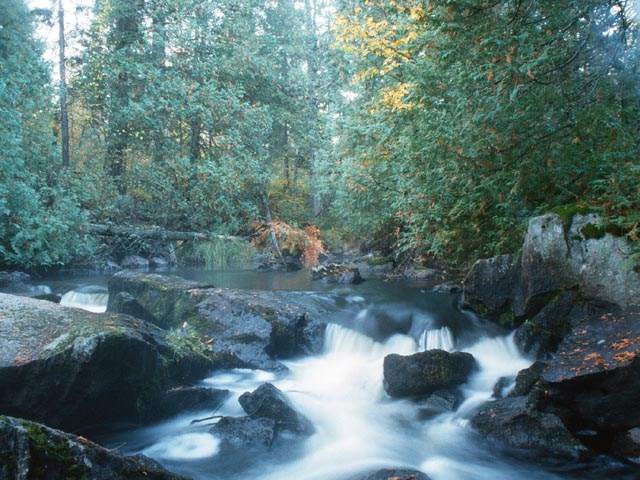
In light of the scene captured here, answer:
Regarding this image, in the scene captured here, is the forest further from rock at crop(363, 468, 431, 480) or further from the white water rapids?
rock at crop(363, 468, 431, 480)

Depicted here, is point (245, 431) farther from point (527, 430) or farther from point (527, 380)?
point (527, 380)

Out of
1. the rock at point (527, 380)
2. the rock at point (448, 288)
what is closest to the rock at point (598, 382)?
the rock at point (527, 380)

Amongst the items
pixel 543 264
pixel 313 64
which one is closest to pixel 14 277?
pixel 543 264

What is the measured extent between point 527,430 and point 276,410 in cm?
264

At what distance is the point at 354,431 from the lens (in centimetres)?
514

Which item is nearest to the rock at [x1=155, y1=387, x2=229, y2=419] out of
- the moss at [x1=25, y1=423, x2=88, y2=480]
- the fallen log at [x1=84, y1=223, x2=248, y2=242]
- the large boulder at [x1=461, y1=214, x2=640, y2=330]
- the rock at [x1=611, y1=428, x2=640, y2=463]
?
the moss at [x1=25, y1=423, x2=88, y2=480]

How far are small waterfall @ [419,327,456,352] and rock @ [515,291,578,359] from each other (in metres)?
1.07

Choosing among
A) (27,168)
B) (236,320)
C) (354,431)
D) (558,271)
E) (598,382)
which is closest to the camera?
(598,382)

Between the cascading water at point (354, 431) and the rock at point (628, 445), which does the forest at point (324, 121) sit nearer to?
the rock at point (628, 445)

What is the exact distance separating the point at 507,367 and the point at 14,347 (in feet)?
19.8

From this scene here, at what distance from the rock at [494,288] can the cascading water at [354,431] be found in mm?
436

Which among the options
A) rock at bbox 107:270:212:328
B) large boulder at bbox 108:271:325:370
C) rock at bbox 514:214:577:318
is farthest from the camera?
rock at bbox 107:270:212:328

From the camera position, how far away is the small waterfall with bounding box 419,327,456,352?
7144 millimetres

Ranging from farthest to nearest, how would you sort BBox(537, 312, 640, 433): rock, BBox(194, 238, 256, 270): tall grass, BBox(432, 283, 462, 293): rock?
BBox(194, 238, 256, 270): tall grass, BBox(432, 283, 462, 293): rock, BBox(537, 312, 640, 433): rock
